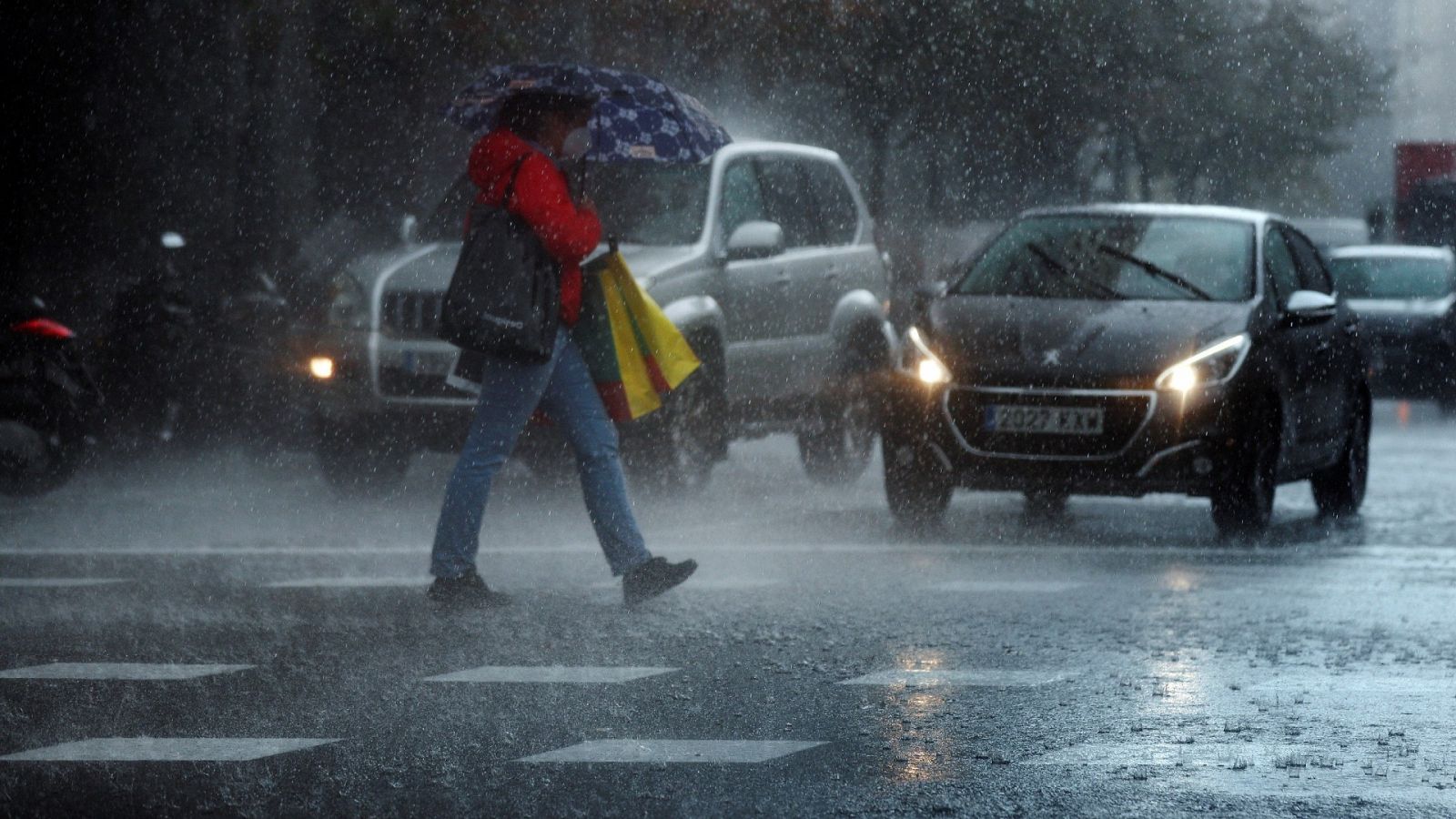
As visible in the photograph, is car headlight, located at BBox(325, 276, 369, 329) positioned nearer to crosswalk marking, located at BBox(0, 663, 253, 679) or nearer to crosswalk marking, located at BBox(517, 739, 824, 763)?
crosswalk marking, located at BBox(0, 663, 253, 679)

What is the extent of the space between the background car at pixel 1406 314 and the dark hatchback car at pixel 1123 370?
37.1 feet

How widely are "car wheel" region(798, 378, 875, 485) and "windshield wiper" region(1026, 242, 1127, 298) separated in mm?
2319

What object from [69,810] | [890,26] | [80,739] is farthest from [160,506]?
[890,26]

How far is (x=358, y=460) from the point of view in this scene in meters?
13.9

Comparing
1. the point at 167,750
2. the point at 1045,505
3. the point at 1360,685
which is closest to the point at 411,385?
the point at 1045,505

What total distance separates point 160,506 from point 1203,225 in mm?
5347

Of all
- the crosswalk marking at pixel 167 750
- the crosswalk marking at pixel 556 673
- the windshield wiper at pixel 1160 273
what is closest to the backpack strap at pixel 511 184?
the crosswalk marking at pixel 556 673

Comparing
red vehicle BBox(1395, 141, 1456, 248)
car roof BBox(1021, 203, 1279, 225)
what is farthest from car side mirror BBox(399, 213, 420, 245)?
red vehicle BBox(1395, 141, 1456, 248)

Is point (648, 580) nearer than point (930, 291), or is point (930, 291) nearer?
point (648, 580)

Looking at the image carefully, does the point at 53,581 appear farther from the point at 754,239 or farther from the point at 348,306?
the point at 754,239

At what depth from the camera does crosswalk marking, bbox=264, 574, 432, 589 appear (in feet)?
31.8

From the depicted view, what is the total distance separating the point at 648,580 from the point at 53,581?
241cm

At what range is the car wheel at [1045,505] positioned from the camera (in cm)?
1275

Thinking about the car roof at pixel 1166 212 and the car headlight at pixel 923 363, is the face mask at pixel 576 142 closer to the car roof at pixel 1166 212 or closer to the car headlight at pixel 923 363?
the car headlight at pixel 923 363
